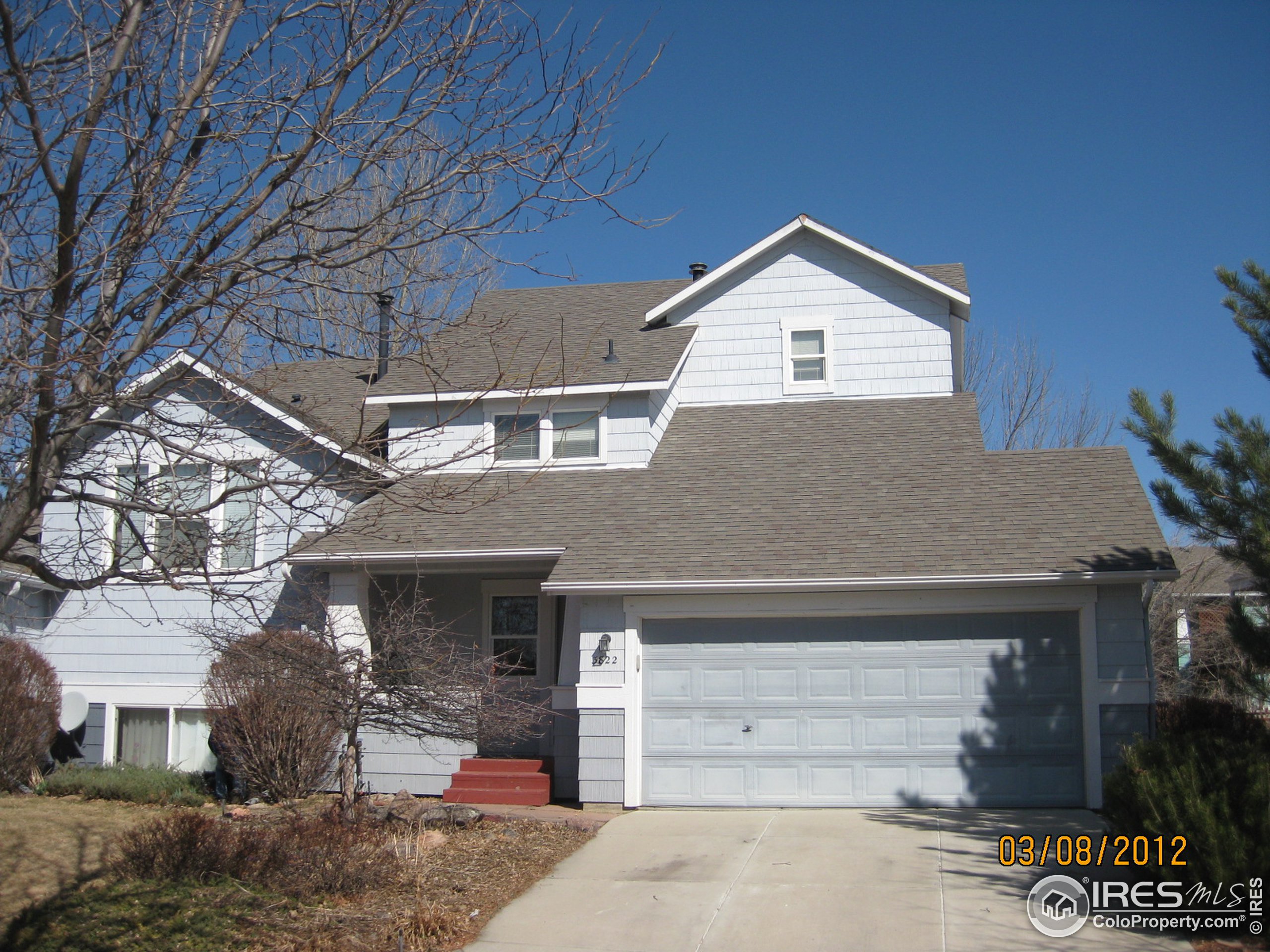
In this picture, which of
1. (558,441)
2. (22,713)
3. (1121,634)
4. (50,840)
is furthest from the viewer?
(558,441)

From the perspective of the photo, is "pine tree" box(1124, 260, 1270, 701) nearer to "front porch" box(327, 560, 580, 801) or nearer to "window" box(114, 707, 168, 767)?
"front porch" box(327, 560, 580, 801)

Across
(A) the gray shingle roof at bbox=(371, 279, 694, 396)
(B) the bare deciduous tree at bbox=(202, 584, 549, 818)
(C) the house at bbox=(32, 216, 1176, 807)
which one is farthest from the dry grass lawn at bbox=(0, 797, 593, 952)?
(A) the gray shingle roof at bbox=(371, 279, 694, 396)

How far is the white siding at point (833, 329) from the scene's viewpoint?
17250 millimetres

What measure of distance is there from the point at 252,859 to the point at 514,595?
6.90 m

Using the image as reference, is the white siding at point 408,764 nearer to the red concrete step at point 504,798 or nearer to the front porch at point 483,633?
the front porch at point 483,633

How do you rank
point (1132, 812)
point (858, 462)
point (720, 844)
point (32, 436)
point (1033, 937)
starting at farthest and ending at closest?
point (858, 462)
point (720, 844)
point (1132, 812)
point (1033, 937)
point (32, 436)

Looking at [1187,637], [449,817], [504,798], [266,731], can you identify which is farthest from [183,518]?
[1187,637]

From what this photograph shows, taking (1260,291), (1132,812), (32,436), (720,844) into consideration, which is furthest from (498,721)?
(1260,291)

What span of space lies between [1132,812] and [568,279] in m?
5.83

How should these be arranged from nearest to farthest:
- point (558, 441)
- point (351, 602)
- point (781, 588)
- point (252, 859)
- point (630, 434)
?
point (252, 859) → point (781, 588) → point (351, 602) → point (630, 434) → point (558, 441)

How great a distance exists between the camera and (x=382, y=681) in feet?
35.2

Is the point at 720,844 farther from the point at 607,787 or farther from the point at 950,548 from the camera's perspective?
the point at 950,548

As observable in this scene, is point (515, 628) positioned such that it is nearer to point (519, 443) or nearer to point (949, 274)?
point (519, 443)

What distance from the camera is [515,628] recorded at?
50.1 feet
